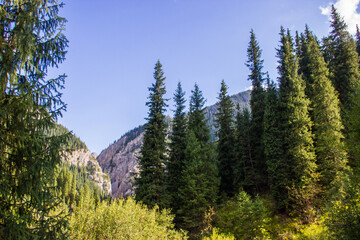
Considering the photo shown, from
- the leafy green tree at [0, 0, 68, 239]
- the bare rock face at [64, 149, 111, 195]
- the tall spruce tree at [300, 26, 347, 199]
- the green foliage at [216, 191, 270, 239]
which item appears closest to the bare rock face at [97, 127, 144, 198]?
the bare rock face at [64, 149, 111, 195]

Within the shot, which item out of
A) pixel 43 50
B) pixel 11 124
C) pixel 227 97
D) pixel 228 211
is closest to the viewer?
pixel 11 124

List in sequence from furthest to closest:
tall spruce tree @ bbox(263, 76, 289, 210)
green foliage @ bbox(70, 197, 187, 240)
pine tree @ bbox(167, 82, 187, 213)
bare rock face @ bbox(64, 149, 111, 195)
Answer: bare rock face @ bbox(64, 149, 111, 195), pine tree @ bbox(167, 82, 187, 213), tall spruce tree @ bbox(263, 76, 289, 210), green foliage @ bbox(70, 197, 187, 240)

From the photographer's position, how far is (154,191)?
64.0 feet

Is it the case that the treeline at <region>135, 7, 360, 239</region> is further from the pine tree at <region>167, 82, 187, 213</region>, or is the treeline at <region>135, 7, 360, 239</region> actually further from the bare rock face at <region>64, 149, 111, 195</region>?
the bare rock face at <region>64, 149, 111, 195</region>

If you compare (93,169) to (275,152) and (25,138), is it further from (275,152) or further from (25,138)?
(25,138)

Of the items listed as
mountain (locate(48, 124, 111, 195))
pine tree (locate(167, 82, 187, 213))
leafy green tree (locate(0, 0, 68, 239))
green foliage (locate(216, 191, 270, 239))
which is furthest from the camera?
mountain (locate(48, 124, 111, 195))

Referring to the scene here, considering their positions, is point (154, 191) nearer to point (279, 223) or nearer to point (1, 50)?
point (279, 223)

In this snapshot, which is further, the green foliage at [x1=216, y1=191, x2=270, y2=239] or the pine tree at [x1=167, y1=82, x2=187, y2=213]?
the pine tree at [x1=167, y1=82, x2=187, y2=213]

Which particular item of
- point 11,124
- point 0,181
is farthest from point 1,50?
point 0,181

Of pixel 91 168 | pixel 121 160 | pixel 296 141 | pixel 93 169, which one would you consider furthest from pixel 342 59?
pixel 91 168

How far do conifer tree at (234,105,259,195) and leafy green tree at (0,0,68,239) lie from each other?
24.0 meters

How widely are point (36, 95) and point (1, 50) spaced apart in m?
1.65

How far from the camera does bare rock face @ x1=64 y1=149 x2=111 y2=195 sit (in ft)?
491

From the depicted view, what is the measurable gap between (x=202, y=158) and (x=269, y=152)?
26.0ft
